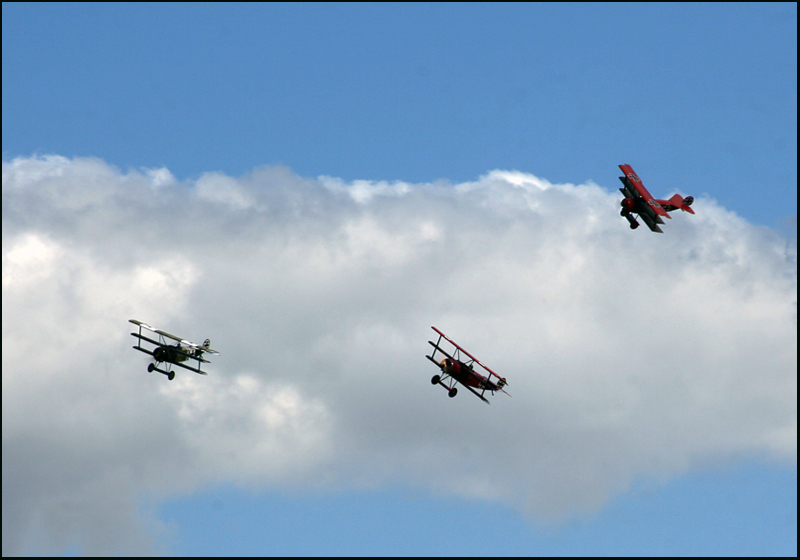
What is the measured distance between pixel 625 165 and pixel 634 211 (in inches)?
213

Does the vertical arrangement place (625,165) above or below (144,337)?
above

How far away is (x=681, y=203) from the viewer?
385ft

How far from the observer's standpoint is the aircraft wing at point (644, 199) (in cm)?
11269

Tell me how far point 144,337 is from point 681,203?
62053mm

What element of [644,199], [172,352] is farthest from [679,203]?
[172,352]

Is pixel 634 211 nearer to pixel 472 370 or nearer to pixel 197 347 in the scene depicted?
pixel 472 370

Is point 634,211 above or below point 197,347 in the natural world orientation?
above

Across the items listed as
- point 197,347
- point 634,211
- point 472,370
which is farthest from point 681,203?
point 197,347

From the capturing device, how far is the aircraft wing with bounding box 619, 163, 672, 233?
11269cm

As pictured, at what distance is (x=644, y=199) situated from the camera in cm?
11306

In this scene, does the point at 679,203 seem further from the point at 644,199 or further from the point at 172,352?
the point at 172,352

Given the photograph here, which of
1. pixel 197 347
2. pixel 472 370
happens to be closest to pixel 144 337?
pixel 197 347

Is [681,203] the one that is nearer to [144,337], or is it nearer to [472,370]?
[472,370]

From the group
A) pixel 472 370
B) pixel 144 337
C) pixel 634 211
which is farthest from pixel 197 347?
pixel 634 211
